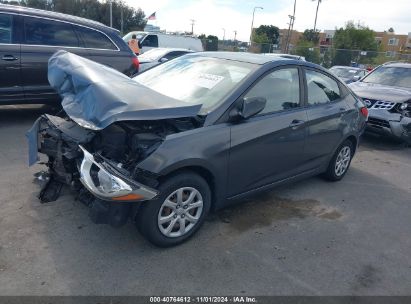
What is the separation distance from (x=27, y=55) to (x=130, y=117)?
4.39 m

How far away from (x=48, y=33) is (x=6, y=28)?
686 mm

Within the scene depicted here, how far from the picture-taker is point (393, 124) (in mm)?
7453

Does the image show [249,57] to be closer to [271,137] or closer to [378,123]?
[271,137]

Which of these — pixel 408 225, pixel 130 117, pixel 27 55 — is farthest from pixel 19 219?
pixel 408 225

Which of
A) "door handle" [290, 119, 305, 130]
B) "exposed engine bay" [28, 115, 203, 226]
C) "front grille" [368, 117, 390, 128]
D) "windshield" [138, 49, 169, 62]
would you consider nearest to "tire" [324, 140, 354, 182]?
"door handle" [290, 119, 305, 130]

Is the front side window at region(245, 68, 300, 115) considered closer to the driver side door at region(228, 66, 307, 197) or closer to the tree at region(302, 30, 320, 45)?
the driver side door at region(228, 66, 307, 197)

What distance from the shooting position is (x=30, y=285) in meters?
2.80

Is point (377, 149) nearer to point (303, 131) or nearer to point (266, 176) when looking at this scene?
point (303, 131)

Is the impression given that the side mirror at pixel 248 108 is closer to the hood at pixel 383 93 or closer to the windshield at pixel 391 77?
the hood at pixel 383 93

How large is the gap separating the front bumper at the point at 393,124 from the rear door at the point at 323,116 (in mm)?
2844

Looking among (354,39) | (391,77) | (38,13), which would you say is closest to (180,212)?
(38,13)

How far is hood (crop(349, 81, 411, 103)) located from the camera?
25.2 feet

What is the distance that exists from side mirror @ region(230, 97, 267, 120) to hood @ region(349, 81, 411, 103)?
17.1 ft

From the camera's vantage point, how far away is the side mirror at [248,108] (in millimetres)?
3525
